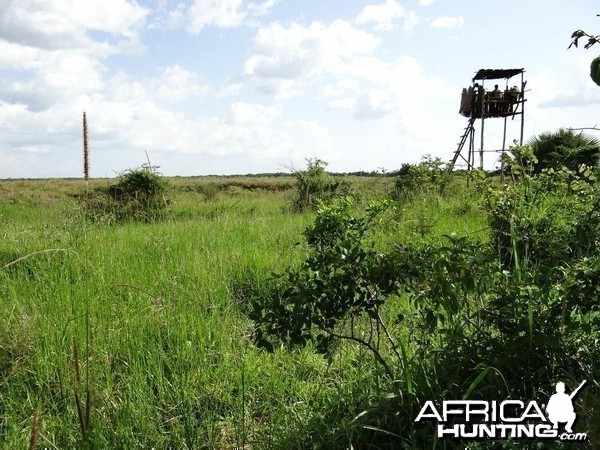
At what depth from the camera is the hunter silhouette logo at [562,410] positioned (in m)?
1.57

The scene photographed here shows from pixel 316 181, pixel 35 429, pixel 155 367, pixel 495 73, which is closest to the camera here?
pixel 35 429

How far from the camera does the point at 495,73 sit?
16.1m

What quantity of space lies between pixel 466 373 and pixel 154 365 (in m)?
1.68

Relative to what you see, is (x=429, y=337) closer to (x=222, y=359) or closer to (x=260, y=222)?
(x=222, y=359)

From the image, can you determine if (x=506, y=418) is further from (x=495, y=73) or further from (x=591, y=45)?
(x=495, y=73)

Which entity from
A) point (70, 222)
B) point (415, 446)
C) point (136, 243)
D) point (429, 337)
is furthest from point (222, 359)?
point (136, 243)

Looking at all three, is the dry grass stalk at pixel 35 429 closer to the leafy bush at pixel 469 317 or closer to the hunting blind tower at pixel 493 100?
the leafy bush at pixel 469 317

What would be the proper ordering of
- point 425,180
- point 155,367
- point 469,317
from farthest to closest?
1. point 425,180
2. point 155,367
3. point 469,317

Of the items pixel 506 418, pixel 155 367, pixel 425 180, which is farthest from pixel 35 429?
pixel 425 180

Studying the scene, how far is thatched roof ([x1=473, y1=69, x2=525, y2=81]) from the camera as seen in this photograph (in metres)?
15.9

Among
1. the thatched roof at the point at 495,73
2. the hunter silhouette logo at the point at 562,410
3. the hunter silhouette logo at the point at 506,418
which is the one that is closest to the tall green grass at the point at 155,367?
the hunter silhouette logo at the point at 506,418

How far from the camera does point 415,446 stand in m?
1.72

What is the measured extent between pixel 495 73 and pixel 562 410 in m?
16.8

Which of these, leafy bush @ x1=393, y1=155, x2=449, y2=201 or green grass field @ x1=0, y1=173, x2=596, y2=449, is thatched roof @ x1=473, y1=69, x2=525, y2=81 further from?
green grass field @ x1=0, y1=173, x2=596, y2=449
